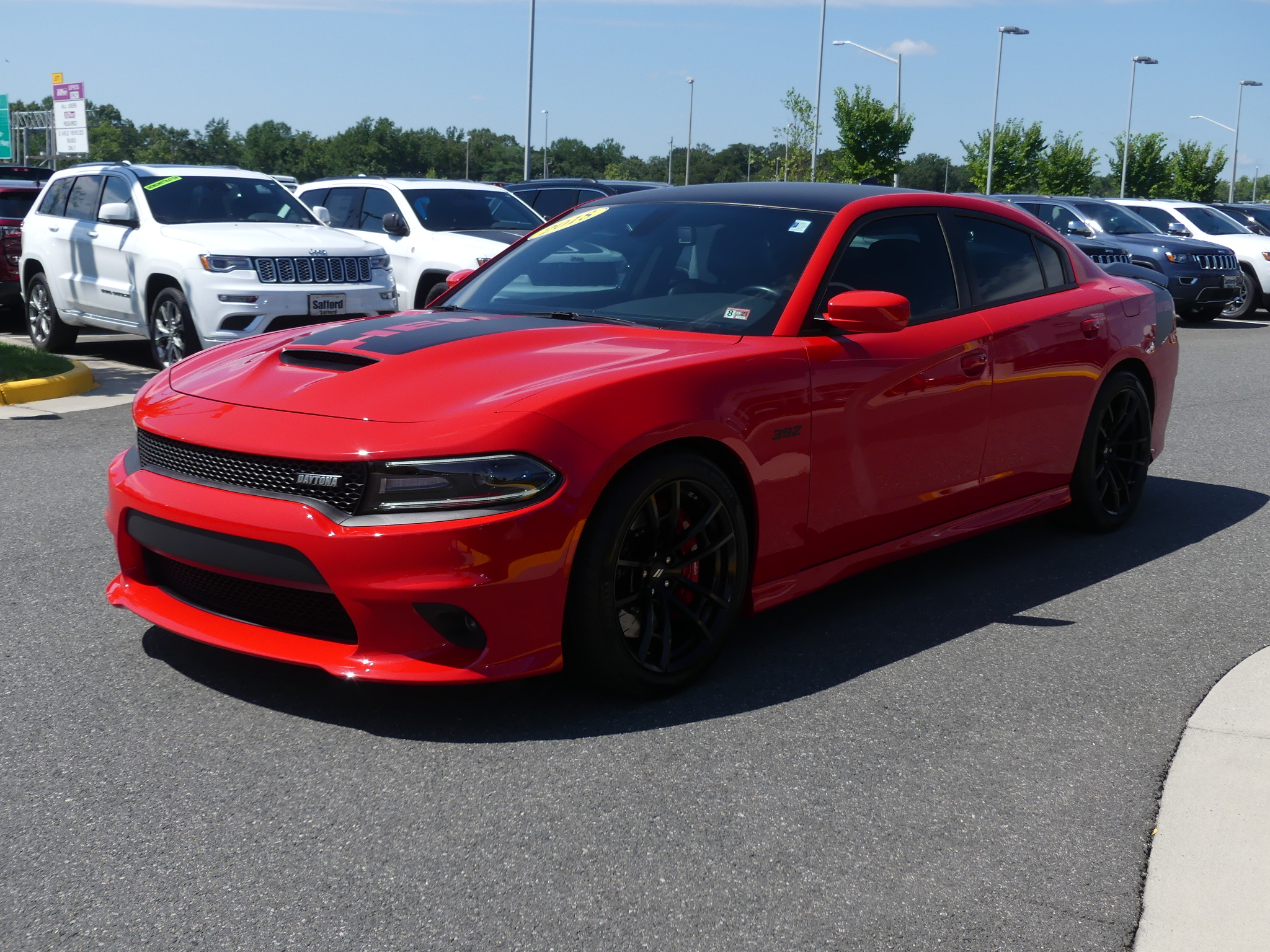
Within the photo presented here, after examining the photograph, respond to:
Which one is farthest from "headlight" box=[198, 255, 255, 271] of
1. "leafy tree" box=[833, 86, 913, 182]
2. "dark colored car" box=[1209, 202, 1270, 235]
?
"leafy tree" box=[833, 86, 913, 182]

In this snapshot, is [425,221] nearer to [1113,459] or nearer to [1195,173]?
[1113,459]

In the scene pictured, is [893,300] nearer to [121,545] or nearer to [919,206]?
[919,206]

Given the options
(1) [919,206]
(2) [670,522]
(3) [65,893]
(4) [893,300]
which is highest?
(1) [919,206]

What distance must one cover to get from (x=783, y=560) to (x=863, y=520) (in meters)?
0.41

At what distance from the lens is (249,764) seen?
11.0 ft

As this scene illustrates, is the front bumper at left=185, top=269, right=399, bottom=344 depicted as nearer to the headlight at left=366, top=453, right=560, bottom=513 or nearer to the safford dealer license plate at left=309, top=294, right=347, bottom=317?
the safford dealer license plate at left=309, top=294, right=347, bottom=317

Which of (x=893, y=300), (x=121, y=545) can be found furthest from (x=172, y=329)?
(x=893, y=300)

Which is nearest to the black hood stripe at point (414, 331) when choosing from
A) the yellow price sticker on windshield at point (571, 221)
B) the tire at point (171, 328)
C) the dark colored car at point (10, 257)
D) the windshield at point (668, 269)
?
the windshield at point (668, 269)

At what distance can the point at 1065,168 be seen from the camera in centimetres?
5200

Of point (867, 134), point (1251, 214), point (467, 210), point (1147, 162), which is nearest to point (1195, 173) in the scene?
point (1147, 162)

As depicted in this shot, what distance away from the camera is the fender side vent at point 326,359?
3896 millimetres

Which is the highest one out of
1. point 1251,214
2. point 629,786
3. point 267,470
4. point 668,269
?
point 1251,214

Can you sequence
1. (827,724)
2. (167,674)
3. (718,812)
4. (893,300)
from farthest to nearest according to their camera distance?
(893,300) → (167,674) → (827,724) → (718,812)

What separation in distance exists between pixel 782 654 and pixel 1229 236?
18972 mm
